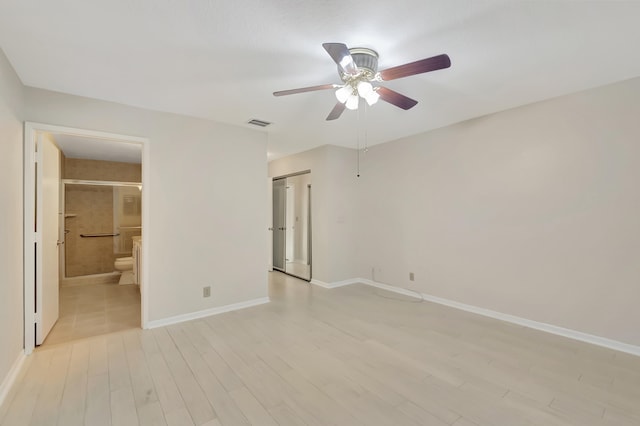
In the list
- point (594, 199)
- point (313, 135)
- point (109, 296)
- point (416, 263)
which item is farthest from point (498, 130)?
point (109, 296)

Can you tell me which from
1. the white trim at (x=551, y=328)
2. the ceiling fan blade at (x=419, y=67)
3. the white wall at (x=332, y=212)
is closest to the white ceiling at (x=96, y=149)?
the white wall at (x=332, y=212)

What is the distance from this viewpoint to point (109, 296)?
14.9ft

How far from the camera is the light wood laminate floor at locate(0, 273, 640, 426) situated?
1.85 m

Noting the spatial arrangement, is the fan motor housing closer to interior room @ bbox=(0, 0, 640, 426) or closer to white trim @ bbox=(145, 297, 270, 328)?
interior room @ bbox=(0, 0, 640, 426)

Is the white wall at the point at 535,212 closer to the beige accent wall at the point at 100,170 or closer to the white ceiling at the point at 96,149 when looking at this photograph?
the white ceiling at the point at 96,149

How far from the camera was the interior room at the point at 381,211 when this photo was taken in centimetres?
186

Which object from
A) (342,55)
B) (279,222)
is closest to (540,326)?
(342,55)

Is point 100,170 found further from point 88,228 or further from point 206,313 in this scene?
point 206,313

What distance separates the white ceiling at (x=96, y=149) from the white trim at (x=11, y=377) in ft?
8.68

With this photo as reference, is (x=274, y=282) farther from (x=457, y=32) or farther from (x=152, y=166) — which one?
(x=457, y=32)

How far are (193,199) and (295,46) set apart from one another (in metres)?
2.24

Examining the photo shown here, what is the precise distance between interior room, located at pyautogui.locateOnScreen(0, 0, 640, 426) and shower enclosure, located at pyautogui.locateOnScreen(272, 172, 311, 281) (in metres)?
1.47

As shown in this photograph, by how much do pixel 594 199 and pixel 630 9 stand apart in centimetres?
177

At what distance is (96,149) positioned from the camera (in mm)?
4781
